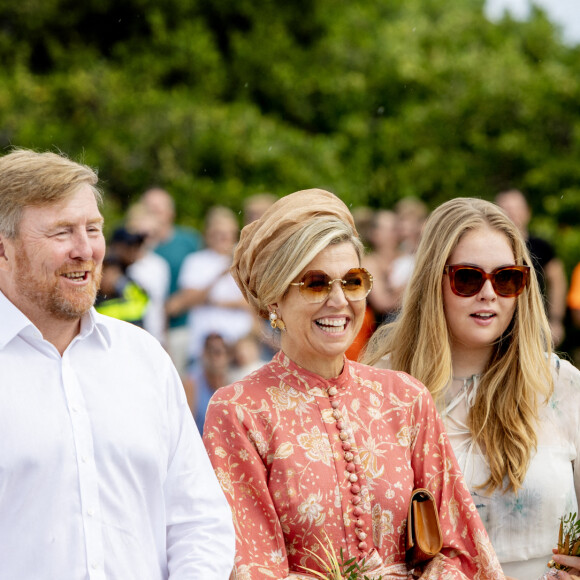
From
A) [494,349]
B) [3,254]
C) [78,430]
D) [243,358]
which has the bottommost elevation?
[243,358]

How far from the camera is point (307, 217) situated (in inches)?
140

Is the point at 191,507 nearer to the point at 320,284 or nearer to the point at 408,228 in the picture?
the point at 320,284

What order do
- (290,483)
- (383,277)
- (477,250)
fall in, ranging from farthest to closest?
(383,277) → (477,250) → (290,483)

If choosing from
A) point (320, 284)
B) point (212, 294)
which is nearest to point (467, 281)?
point (320, 284)

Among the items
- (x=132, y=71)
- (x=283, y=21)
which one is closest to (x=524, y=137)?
(x=283, y=21)

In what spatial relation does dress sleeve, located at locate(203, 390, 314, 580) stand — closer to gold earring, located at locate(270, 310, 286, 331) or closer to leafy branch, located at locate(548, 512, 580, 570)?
gold earring, located at locate(270, 310, 286, 331)

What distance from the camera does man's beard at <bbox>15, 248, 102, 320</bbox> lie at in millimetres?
3084

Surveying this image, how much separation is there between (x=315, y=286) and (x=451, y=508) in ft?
2.90

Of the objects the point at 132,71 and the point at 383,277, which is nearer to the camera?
the point at 383,277

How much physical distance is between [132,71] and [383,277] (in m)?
9.81

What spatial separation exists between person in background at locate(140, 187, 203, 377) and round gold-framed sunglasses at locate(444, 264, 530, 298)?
5.60 m

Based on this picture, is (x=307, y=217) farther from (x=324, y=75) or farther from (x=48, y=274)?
(x=324, y=75)

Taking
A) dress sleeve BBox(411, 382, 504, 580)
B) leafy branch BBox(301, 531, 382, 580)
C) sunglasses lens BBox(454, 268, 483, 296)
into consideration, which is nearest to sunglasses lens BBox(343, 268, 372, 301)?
dress sleeve BBox(411, 382, 504, 580)

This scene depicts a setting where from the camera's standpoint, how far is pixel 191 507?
3295 millimetres
